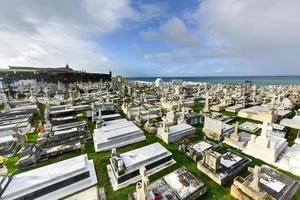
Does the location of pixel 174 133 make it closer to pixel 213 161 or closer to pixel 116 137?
pixel 213 161

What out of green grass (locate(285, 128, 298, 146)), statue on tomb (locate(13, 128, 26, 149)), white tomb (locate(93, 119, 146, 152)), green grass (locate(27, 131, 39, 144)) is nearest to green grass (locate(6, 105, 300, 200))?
green grass (locate(27, 131, 39, 144))

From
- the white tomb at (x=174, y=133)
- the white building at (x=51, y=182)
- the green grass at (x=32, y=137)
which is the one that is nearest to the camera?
the white building at (x=51, y=182)

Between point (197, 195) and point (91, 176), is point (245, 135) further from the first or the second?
point (91, 176)

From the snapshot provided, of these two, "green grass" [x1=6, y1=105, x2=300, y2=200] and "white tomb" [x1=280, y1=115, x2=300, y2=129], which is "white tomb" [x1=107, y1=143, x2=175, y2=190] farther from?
"white tomb" [x1=280, y1=115, x2=300, y2=129]

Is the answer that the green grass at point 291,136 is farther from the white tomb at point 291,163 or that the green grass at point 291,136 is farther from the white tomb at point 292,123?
the white tomb at point 291,163

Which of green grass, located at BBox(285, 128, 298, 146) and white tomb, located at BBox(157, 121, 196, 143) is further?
white tomb, located at BBox(157, 121, 196, 143)

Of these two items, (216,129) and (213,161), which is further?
(216,129)

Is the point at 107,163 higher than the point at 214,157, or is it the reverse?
the point at 214,157

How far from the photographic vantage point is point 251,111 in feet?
64.6

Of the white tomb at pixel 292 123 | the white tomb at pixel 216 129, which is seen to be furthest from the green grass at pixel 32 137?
the white tomb at pixel 292 123

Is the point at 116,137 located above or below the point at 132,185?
above

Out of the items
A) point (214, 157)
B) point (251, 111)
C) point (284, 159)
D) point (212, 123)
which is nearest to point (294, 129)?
point (251, 111)

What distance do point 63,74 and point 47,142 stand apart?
33431 millimetres

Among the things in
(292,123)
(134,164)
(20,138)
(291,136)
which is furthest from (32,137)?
(292,123)
